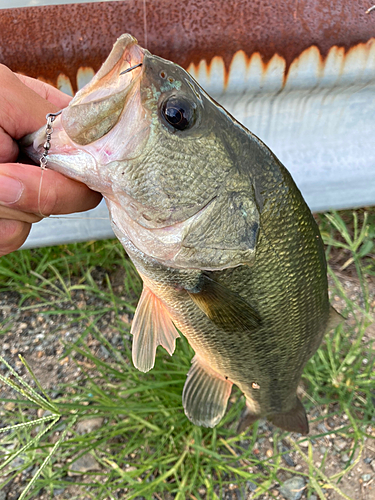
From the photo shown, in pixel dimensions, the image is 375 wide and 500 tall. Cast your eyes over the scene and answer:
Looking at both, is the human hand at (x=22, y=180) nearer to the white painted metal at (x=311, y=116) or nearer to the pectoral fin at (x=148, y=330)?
the pectoral fin at (x=148, y=330)

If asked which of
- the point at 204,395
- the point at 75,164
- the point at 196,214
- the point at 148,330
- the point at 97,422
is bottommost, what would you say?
the point at 97,422

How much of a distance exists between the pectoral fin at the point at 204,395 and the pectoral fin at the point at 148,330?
1.01 ft

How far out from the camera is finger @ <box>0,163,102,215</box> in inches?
36.0

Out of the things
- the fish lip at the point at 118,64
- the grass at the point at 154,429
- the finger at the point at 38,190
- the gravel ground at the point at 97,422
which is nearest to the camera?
the fish lip at the point at 118,64

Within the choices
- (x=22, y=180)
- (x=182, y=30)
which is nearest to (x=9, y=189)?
(x=22, y=180)

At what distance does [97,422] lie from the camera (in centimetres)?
192

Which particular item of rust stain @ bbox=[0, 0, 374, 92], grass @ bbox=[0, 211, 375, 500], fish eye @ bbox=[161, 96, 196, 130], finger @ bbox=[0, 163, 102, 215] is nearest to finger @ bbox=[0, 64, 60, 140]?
finger @ bbox=[0, 163, 102, 215]

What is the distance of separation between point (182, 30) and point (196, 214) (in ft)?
2.68

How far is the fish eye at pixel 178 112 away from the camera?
878 mm

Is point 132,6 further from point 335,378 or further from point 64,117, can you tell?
point 335,378

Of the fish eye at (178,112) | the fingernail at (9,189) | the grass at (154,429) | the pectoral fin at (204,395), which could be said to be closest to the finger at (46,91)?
the fingernail at (9,189)

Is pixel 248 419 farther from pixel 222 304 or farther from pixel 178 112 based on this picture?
pixel 178 112

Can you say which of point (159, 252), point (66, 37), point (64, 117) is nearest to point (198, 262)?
point (159, 252)

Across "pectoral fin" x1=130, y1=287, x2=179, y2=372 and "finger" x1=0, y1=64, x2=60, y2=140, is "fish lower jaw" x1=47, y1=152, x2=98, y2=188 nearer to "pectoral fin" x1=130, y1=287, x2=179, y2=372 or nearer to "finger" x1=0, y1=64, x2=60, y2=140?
"finger" x1=0, y1=64, x2=60, y2=140
